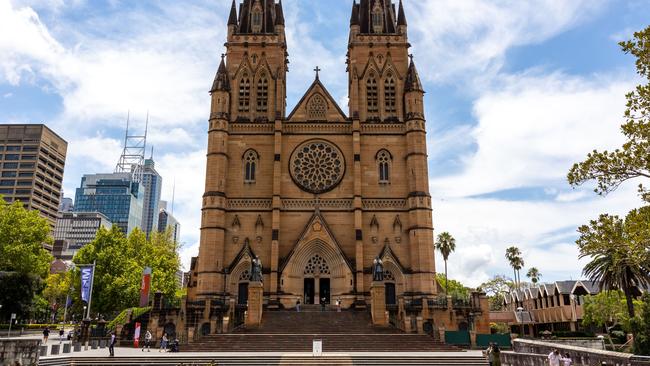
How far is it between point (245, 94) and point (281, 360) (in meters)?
27.4

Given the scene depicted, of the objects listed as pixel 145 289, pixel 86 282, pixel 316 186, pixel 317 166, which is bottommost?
pixel 145 289

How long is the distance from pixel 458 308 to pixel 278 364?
60.4 feet

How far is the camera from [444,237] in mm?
75375

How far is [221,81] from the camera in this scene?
42.9m

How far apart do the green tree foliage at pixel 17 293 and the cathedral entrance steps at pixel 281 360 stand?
21.3 m

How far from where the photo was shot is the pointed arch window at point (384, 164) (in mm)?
41219

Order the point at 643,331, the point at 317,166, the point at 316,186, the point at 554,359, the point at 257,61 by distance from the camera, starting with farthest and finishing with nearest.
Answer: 1. the point at 257,61
2. the point at 317,166
3. the point at 316,186
4. the point at 643,331
5. the point at 554,359

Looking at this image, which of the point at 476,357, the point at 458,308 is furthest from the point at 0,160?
the point at 476,357

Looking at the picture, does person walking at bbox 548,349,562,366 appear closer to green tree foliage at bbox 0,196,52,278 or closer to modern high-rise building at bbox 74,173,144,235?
green tree foliage at bbox 0,196,52,278

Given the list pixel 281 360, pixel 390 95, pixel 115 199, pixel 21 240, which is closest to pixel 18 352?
pixel 281 360

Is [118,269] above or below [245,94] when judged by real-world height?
below

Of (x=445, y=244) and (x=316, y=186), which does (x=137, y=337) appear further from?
(x=445, y=244)

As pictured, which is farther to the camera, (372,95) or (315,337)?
(372,95)

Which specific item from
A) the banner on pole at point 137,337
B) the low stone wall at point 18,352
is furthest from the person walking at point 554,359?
the banner on pole at point 137,337
